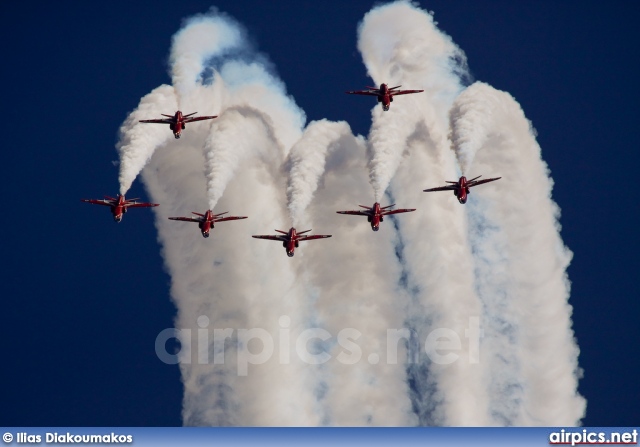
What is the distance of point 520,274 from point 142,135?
23884mm

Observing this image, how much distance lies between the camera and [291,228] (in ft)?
339

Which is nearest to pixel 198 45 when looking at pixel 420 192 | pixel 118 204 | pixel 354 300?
pixel 118 204

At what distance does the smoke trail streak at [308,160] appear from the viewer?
102m

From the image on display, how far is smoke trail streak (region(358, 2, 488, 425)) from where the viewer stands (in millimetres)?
102750

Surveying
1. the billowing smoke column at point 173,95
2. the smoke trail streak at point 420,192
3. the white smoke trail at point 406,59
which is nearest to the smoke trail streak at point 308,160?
the white smoke trail at point 406,59

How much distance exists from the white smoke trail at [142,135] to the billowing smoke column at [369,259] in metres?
0.15

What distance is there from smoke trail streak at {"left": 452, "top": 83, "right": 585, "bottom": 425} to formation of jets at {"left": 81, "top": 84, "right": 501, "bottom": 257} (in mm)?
3480

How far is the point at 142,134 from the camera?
102875 mm

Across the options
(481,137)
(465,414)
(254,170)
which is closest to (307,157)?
(254,170)

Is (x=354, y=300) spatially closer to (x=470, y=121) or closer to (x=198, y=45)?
(x=470, y=121)

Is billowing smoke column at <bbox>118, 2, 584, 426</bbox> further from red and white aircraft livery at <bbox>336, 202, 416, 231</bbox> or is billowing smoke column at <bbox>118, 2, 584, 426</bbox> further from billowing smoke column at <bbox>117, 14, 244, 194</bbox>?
red and white aircraft livery at <bbox>336, 202, 416, 231</bbox>

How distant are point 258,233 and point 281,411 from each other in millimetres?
11240

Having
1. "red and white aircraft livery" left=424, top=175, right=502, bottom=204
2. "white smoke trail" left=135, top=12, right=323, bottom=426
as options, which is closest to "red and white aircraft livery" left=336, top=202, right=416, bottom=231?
"red and white aircraft livery" left=424, top=175, right=502, bottom=204

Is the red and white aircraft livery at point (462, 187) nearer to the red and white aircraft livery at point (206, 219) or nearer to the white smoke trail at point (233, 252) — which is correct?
the white smoke trail at point (233, 252)
